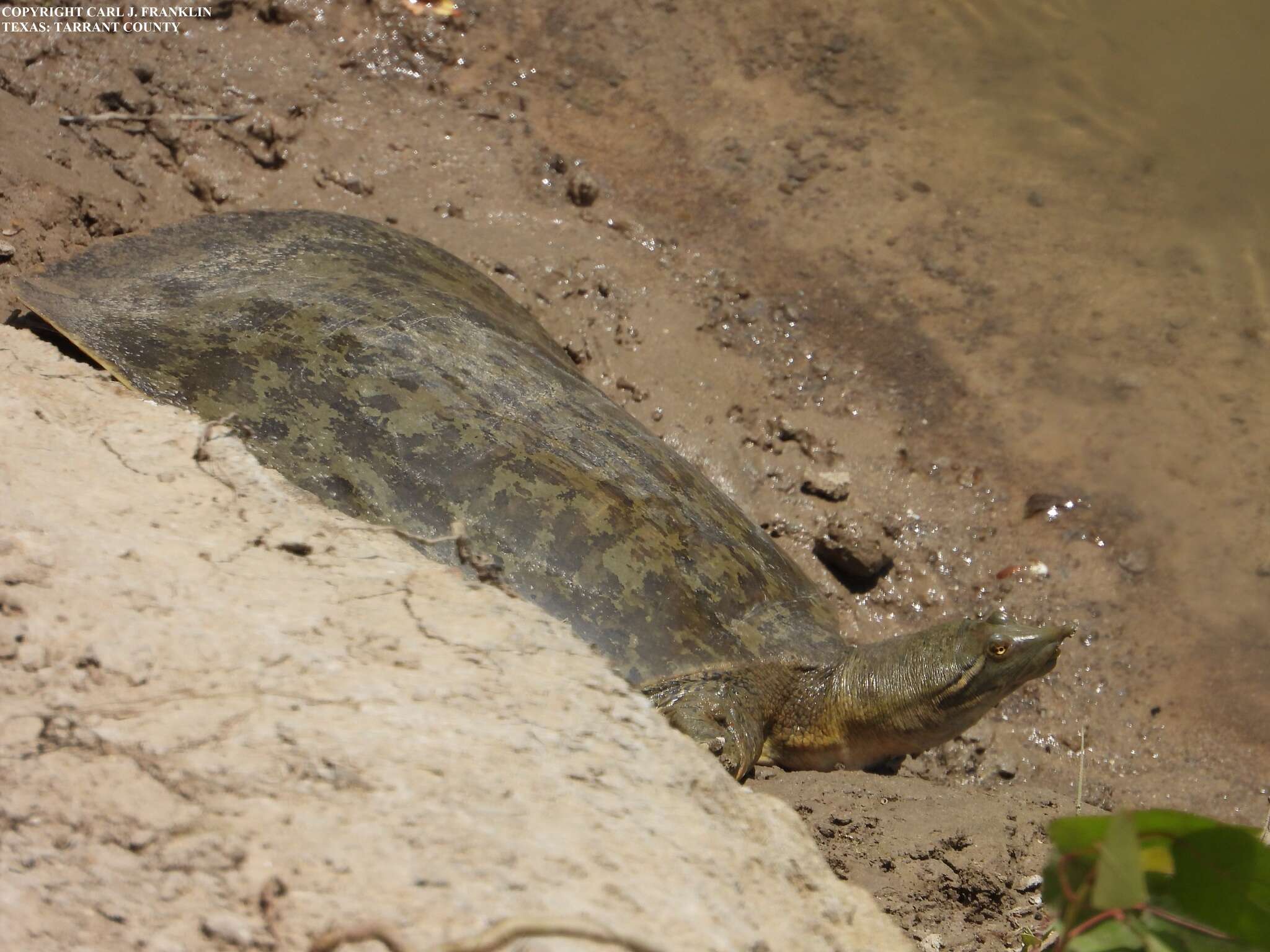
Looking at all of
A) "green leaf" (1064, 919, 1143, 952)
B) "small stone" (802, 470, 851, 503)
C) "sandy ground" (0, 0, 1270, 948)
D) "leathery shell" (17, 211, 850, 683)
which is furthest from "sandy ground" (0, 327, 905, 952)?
"small stone" (802, 470, 851, 503)

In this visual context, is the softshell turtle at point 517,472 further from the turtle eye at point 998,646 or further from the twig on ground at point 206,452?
the twig on ground at point 206,452

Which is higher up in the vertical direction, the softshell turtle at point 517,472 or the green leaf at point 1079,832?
the green leaf at point 1079,832

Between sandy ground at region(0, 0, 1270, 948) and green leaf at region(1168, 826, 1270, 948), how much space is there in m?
1.27

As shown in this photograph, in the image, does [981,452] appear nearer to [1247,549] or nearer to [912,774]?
[1247,549]

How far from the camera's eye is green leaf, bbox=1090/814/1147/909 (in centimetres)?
116

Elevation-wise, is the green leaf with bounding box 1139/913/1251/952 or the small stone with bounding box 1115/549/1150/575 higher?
the green leaf with bounding box 1139/913/1251/952

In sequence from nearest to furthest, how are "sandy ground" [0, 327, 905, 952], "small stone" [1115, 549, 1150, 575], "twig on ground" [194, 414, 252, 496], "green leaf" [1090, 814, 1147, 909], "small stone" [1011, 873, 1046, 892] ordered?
"green leaf" [1090, 814, 1147, 909] < "sandy ground" [0, 327, 905, 952] < "twig on ground" [194, 414, 252, 496] < "small stone" [1011, 873, 1046, 892] < "small stone" [1115, 549, 1150, 575]

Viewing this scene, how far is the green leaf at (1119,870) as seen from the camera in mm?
1157

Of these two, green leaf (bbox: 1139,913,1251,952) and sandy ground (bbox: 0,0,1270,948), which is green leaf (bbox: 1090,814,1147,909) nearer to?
green leaf (bbox: 1139,913,1251,952)

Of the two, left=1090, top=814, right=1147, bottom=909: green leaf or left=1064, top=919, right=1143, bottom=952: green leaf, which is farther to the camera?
left=1064, top=919, right=1143, bottom=952: green leaf

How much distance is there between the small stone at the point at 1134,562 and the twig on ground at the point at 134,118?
4.14 meters

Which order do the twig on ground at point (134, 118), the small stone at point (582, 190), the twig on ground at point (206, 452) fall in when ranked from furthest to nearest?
the small stone at point (582, 190) < the twig on ground at point (134, 118) < the twig on ground at point (206, 452)

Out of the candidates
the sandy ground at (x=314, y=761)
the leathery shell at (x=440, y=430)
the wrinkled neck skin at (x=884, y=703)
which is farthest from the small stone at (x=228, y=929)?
the wrinkled neck skin at (x=884, y=703)

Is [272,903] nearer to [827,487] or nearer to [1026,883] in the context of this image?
[1026,883]
